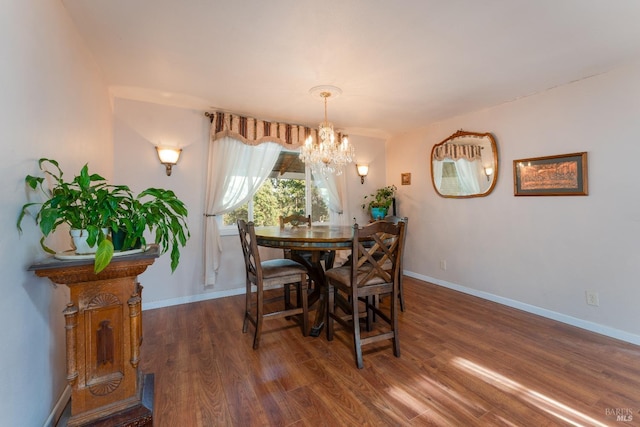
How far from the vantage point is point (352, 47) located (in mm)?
1958

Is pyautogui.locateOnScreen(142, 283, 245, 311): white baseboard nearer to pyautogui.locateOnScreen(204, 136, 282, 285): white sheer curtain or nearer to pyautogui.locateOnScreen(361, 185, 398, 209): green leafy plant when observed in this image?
pyautogui.locateOnScreen(204, 136, 282, 285): white sheer curtain

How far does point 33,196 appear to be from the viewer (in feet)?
3.97

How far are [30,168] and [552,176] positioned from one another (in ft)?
13.0

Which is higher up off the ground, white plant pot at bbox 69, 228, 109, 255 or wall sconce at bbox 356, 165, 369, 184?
wall sconce at bbox 356, 165, 369, 184

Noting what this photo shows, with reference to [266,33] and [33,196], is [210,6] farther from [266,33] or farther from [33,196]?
[33,196]

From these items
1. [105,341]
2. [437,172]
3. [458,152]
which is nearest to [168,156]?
[105,341]

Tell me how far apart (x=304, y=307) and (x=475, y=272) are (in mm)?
2355

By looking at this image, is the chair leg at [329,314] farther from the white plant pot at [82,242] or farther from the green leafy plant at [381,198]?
the green leafy plant at [381,198]

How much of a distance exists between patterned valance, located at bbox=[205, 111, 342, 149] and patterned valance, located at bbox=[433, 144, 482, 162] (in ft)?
5.80

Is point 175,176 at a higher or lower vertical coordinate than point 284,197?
higher

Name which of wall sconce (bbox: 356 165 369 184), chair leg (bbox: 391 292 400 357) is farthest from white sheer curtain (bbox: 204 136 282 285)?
chair leg (bbox: 391 292 400 357)

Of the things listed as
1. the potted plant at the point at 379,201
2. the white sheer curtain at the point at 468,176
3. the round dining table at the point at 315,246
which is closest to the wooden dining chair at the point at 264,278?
the round dining table at the point at 315,246

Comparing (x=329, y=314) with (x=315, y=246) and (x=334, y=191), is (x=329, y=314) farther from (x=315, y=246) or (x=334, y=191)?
(x=334, y=191)

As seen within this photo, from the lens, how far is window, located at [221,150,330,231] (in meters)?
3.56
